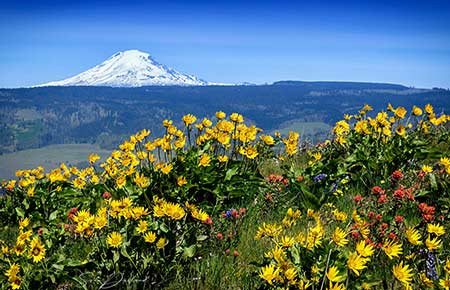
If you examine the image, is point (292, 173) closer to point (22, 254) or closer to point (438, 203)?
point (438, 203)

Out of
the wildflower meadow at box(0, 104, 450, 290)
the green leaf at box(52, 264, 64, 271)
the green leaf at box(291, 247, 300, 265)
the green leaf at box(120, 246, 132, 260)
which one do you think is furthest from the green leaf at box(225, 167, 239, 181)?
the green leaf at box(291, 247, 300, 265)

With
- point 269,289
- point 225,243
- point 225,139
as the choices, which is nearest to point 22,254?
point 225,243

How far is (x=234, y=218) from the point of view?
3.72 meters

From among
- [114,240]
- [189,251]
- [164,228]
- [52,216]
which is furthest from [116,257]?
[52,216]

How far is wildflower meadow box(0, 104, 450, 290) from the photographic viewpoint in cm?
242

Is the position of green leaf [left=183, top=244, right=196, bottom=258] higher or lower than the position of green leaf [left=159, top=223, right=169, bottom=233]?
lower

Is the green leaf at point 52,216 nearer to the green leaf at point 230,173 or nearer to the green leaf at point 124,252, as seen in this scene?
the green leaf at point 230,173

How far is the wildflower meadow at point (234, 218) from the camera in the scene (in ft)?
7.95

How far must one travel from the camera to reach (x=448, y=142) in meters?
7.71

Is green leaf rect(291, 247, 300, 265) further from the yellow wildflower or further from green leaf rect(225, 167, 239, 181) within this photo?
green leaf rect(225, 167, 239, 181)

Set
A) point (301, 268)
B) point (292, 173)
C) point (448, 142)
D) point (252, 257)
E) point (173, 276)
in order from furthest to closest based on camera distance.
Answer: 1. point (448, 142)
2. point (292, 173)
3. point (252, 257)
4. point (173, 276)
5. point (301, 268)

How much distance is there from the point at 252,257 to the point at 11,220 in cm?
445

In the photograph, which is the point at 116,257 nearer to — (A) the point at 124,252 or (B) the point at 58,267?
(A) the point at 124,252

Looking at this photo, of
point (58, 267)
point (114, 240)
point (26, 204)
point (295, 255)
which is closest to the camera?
point (295, 255)
